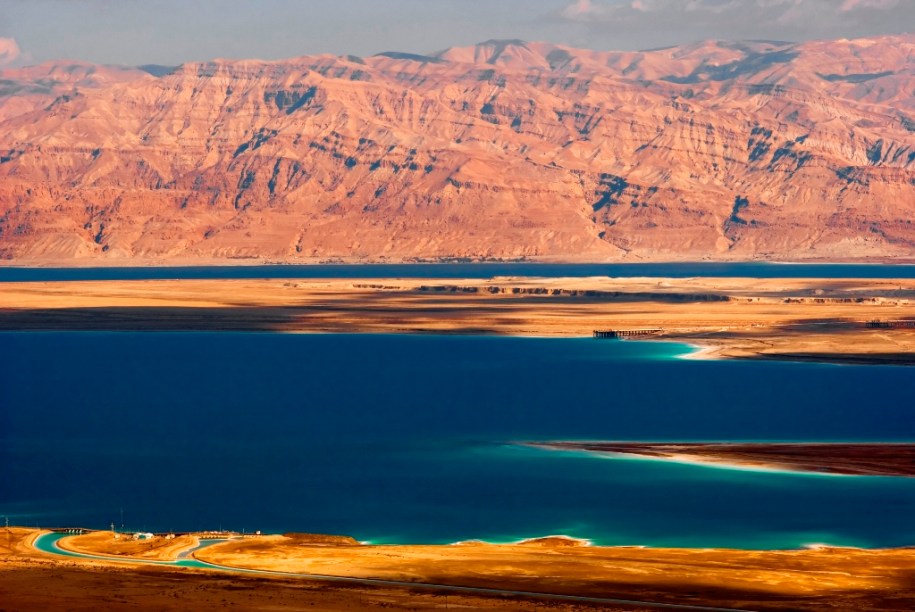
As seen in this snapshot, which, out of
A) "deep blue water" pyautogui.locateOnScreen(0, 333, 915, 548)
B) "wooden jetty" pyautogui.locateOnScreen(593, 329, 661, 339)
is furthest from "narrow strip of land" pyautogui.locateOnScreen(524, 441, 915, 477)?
"wooden jetty" pyautogui.locateOnScreen(593, 329, 661, 339)

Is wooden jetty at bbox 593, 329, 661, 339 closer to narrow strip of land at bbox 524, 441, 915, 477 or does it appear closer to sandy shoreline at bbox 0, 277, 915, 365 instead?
sandy shoreline at bbox 0, 277, 915, 365

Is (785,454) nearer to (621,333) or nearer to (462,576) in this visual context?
(462,576)

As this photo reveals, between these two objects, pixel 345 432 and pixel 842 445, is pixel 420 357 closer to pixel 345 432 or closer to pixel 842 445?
pixel 345 432

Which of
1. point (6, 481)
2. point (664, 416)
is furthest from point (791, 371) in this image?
point (6, 481)

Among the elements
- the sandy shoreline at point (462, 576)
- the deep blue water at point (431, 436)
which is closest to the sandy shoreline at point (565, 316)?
the deep blue water at point (431, 436)

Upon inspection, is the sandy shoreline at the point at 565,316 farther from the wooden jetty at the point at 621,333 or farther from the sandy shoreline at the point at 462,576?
the sandy shoreline at the point at 462,576
